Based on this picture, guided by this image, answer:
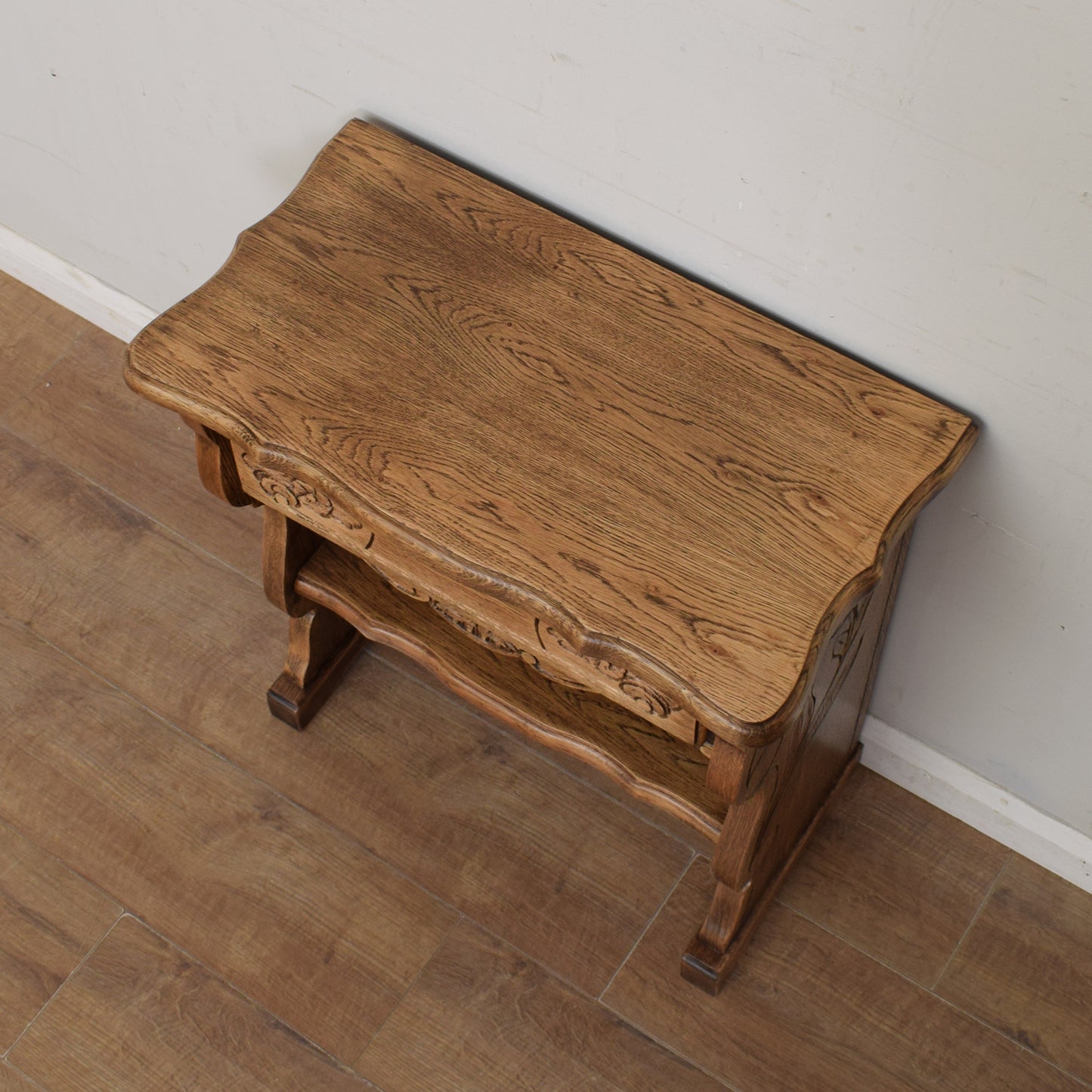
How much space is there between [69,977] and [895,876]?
1.00 meters

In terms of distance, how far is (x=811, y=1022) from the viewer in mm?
1554

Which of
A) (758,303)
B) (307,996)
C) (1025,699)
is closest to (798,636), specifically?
(758,303)

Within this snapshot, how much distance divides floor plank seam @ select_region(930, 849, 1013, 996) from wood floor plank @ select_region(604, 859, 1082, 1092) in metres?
0.03

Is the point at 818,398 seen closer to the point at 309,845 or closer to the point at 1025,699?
the point at 1025,699

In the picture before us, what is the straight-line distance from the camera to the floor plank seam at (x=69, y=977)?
1.53m

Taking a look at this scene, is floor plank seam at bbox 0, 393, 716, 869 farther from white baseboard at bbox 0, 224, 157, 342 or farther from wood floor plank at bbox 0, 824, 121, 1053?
wood floor plank at bbox 0, 824, 121, 1053

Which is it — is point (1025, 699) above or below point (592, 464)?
below

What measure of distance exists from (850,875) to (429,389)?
2.83 feet

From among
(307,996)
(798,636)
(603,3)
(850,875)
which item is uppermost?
(603,3)

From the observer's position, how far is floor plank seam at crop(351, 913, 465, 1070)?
1.52 metres

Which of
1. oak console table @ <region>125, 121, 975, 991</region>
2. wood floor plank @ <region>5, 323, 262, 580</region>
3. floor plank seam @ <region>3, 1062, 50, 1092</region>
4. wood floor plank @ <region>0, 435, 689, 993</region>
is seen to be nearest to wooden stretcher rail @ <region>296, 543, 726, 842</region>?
oak console table @ <region>125, 121, 975, 991</region>

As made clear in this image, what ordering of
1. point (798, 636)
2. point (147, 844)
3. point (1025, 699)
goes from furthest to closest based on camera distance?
point (147, 844) < point (1025, 699) < point (798, 636)

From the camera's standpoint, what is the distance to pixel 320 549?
1546 millimetres

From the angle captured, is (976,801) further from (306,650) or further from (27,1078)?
(27,1078)
